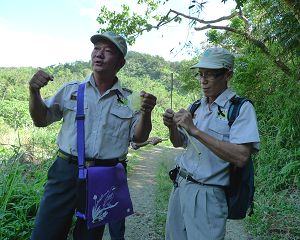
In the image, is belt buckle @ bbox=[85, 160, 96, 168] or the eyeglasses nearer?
the eyeglasses

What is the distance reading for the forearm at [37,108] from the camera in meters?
2.40

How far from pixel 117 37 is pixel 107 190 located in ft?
3.80

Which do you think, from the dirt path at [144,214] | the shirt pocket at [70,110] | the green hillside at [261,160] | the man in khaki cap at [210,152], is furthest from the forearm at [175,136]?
the dirt path at [144,214]

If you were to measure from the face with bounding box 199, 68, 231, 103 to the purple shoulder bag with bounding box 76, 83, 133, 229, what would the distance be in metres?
0.90

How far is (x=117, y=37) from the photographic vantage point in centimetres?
260

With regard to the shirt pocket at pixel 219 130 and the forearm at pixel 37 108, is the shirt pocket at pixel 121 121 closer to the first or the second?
the forearm at pixel 37 108

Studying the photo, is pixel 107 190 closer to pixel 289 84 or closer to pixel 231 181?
pixel 231 181

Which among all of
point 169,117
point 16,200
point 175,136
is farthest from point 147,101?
point 16,200

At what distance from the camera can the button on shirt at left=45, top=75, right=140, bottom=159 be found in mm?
2545

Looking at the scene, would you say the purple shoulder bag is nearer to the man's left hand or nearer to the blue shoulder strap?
the blue shoulder strap

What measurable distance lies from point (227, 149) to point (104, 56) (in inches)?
46.3

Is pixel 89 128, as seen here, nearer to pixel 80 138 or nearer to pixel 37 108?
pixel 80 138

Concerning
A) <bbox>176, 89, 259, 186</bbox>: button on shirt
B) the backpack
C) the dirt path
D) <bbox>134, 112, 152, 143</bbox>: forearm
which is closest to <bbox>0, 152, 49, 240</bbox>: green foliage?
the dirt path

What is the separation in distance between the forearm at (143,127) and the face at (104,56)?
1.53 feet
